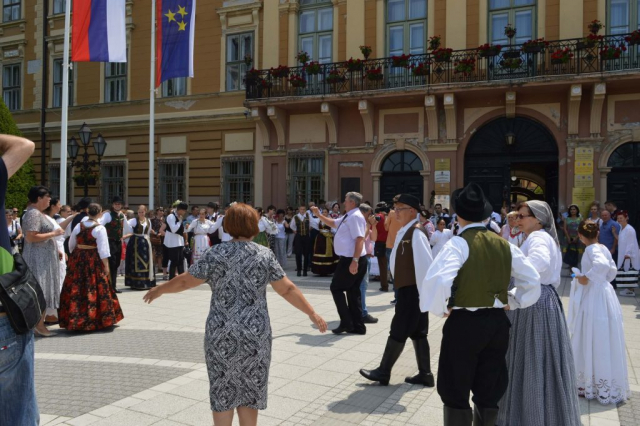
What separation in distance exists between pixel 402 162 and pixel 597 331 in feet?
46.1

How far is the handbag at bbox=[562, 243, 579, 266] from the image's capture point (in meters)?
13.4

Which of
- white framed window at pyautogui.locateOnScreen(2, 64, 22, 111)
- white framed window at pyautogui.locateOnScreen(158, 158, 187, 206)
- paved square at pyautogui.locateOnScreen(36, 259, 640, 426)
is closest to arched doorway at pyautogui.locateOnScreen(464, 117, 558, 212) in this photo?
paved square at pyautogui.locateOnScreen(36, 259, 640, 426)

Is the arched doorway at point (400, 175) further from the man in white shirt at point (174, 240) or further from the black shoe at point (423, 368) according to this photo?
the black shoe at point (423, 368)

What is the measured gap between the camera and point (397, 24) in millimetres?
19078

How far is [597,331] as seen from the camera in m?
5.25

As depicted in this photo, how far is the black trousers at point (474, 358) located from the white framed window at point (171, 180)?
20.0 m

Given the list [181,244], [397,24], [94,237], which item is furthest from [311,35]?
[94,237]

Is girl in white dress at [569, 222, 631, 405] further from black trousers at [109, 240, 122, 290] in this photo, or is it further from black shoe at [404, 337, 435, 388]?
black trousers at [109, 240, 122, 290]

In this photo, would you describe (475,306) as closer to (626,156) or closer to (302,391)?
(302,391)

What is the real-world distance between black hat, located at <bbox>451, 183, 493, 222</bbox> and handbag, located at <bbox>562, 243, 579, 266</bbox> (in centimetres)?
1076

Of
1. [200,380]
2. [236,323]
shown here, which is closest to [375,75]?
[200,380]

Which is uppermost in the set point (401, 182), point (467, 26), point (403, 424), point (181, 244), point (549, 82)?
point (467, 26)

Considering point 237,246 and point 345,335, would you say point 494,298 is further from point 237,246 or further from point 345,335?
point 345,335

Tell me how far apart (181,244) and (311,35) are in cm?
1053
